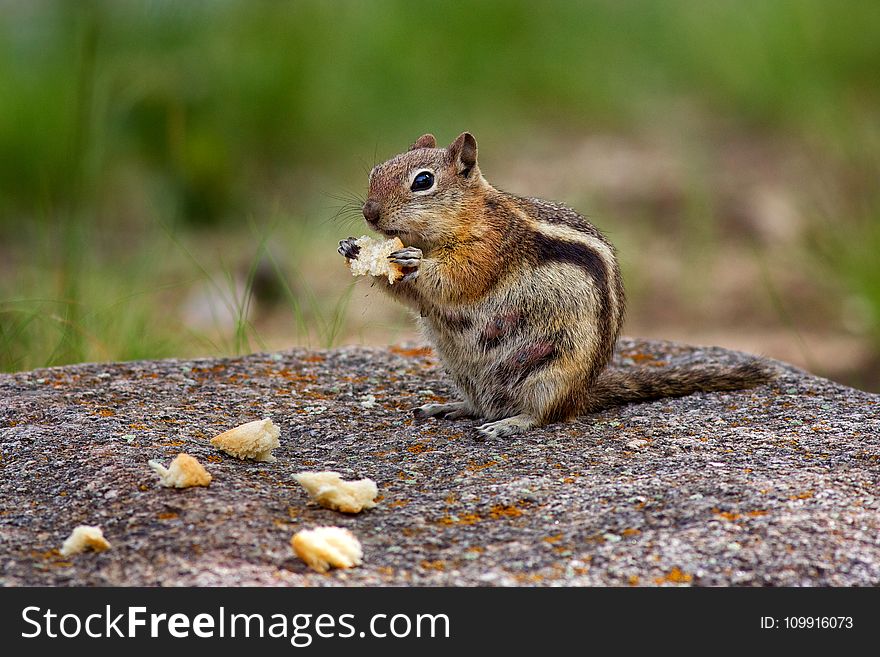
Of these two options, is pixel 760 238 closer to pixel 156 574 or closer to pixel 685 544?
pixel 685 544

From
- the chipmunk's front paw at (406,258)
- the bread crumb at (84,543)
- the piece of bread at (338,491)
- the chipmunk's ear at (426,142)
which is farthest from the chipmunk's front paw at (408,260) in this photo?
the bread crumb at (84,543)

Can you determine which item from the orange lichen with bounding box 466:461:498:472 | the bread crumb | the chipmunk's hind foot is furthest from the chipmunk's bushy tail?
the bread crumb

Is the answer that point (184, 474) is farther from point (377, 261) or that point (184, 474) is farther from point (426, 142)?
point (426, 142)

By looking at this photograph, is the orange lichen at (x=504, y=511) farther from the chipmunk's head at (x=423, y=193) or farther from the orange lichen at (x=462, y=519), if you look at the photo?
the chipmunk's head at (x=423, y=193)

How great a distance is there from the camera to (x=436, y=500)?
330 centimetres

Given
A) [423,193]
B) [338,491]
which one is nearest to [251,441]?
[338,491]

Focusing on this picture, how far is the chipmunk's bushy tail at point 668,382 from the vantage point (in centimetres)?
433

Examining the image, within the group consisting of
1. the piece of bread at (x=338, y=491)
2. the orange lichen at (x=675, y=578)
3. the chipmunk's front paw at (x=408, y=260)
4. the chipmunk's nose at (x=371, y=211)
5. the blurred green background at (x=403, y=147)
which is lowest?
the orange lichen at (x=675, y=578)

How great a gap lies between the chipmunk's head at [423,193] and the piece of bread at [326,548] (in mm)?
1597

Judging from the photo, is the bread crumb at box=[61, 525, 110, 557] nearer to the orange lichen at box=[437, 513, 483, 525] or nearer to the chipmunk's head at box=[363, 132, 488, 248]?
the orange lichen at box=[437, 513, 483, 525]

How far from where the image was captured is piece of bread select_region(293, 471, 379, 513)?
317cm

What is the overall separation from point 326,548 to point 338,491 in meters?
0.36
